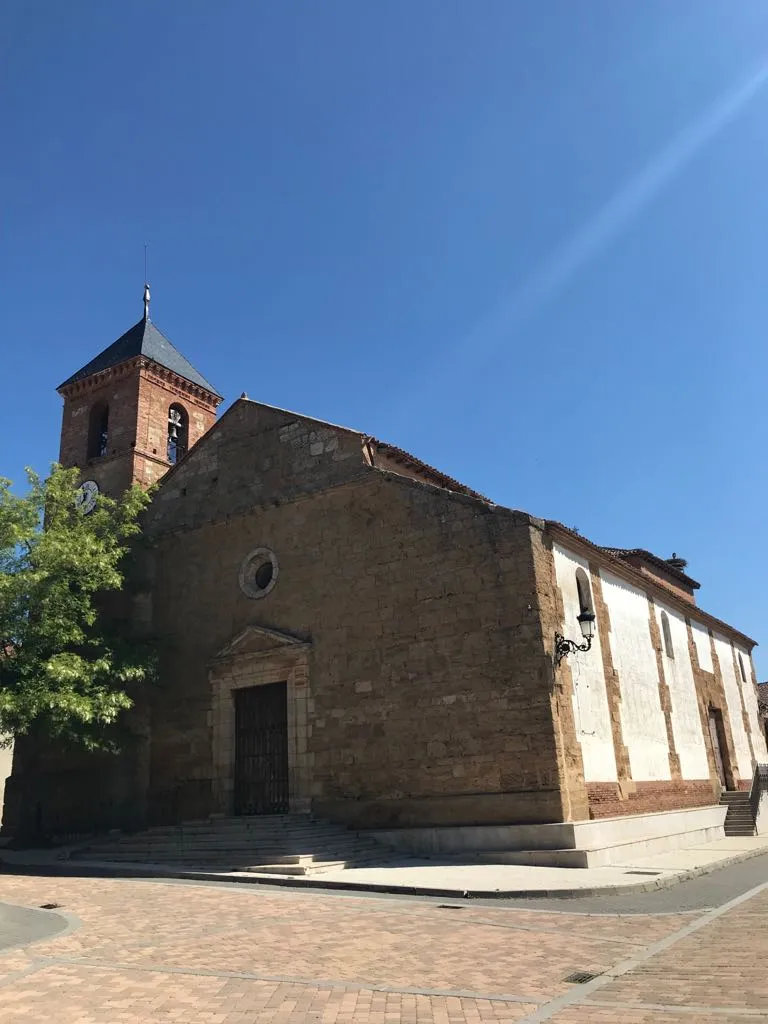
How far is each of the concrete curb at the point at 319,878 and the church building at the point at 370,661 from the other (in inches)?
82.7

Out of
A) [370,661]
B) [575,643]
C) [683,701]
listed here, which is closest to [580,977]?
[575,643]

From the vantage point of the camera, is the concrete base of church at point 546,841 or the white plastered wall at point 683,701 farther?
the white plastered wall at point 683,701

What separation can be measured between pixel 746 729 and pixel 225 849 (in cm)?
1909

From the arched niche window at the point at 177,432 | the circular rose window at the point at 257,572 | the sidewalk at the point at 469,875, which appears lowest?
the sidewalk at the point at 469,875

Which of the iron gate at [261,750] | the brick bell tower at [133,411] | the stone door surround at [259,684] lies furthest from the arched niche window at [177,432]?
the iron gate at [261,750]

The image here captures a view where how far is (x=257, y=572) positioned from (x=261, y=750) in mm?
3848

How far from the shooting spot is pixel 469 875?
473 inches

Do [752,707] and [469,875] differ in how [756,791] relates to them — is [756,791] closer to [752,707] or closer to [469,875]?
[752,707]

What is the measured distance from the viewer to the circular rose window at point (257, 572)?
18422 millimetres

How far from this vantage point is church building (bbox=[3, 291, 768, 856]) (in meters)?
14.4

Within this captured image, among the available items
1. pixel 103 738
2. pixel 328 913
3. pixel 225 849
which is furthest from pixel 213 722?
pixel 328 913

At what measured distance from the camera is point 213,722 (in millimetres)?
18047

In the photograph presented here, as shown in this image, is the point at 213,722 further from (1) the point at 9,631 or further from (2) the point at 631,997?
(2) the point at 631,997

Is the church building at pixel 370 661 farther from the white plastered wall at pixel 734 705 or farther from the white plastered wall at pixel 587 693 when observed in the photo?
the white plastered wall at pixel 734 705
